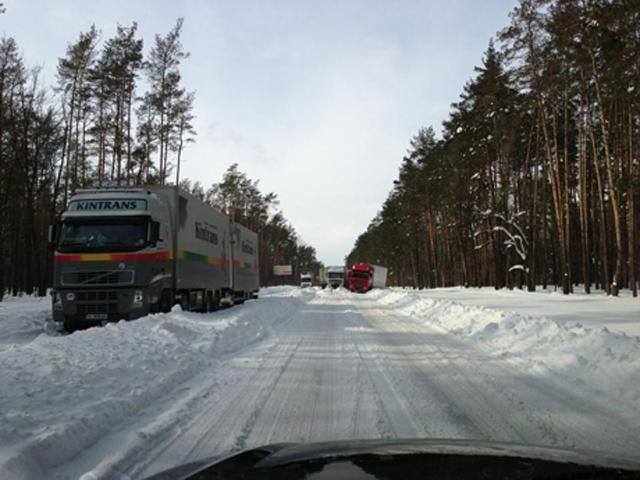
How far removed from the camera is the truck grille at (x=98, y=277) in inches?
559

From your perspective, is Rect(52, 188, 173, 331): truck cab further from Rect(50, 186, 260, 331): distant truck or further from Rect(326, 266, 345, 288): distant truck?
Rect(326, 266, 345, 288): distant truck

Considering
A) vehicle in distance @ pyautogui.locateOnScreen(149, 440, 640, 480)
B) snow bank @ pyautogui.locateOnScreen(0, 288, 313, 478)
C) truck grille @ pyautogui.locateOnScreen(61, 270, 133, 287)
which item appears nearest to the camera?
vehicle in distance @ pyautogui.locateOnScreen(149, 440, 640, 480)

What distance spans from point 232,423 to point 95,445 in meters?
1.35

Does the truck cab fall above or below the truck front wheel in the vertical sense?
above

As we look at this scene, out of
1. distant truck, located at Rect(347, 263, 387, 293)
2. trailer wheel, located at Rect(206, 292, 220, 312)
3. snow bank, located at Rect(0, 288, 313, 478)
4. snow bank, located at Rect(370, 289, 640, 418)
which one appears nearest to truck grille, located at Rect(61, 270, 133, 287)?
snow bank, located at Rect(0, 288, 313, 478)

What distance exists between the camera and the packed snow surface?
4516mm

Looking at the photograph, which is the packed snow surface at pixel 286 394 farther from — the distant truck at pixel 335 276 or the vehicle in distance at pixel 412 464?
the distant truck at pixel 335 276

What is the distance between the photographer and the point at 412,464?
259 centimetres

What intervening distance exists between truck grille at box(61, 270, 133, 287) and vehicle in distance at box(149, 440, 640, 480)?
487 inches

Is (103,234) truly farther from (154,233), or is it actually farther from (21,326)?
(21,326)

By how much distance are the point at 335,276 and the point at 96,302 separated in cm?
5783

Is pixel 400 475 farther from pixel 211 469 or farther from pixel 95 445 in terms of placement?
pixel 95 445

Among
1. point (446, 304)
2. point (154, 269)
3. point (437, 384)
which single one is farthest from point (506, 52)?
point (437, 384)

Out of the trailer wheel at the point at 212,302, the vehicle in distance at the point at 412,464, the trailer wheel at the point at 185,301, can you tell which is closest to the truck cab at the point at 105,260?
the trailer wheel at the point at 185,301
